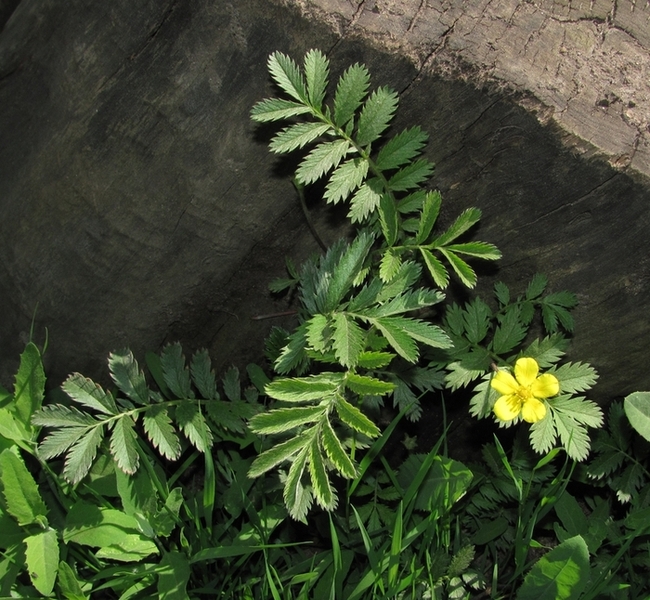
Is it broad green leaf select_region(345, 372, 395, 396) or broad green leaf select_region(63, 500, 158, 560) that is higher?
broad green leaf select_region(345, 372, 395, 396)

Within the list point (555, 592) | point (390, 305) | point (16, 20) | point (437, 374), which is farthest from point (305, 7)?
point (555, 592)

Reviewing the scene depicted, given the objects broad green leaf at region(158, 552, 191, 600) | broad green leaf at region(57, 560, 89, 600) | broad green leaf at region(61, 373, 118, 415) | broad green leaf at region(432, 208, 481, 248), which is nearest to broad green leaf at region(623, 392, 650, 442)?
broad green leaf at region(432, 208, 481, 248)

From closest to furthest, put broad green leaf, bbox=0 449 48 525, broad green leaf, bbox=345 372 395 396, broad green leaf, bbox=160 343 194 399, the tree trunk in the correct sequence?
the tree trunk < broad green leaf, bbox=345 372 395 396 < broad green leaf, bbox=0 449 48 525 < broad green leaf, bbox=160 343 194 399

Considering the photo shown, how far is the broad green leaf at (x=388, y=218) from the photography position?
6.54ft

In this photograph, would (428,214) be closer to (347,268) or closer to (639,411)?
(347,268)

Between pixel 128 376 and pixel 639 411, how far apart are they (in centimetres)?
153

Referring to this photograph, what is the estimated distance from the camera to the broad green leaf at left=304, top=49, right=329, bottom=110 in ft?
5.81

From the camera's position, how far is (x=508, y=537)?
2449 millimetres

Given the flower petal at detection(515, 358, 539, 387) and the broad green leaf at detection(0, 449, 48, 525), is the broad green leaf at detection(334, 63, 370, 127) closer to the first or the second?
the flower petal at detection(515, 358, 539, 387)

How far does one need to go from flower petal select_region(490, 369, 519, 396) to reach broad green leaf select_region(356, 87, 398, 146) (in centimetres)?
75

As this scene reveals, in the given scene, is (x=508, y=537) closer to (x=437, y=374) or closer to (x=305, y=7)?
(x=437, y=374)

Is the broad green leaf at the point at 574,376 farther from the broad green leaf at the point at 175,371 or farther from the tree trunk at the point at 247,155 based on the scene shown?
the broad green leaf at the point at 175,371

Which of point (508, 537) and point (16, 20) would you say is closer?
point (16, 20)

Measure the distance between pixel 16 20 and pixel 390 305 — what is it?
1382 mm
